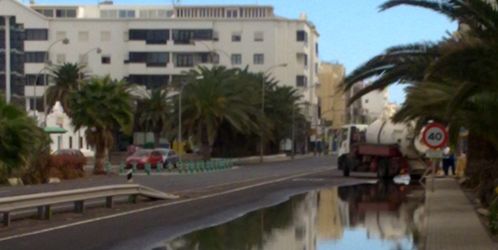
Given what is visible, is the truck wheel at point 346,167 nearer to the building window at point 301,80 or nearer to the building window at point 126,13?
the building window at point 301,80

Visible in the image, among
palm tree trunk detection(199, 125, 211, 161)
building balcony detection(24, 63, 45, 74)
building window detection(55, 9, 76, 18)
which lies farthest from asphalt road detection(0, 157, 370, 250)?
building window detection(55, 9, 76, 18)

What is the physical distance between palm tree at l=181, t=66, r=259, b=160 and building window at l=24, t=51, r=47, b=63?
110 ft

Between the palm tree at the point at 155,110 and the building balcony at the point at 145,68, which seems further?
the building balcony at the point at 145,68

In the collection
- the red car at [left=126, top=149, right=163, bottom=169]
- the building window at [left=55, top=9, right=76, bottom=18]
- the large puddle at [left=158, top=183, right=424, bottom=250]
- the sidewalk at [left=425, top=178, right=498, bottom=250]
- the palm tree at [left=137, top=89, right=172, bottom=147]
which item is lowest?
the large puddle at [left=158, top=183, right=424, bottom=250]

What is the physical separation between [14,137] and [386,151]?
739 inches

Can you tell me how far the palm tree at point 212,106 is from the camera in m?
77.2

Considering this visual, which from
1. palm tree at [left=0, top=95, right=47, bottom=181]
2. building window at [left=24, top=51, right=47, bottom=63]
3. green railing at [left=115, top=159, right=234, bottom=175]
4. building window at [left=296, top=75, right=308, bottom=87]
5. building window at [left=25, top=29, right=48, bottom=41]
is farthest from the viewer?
building window at [left=296, top=75, right=308, bottom=87]

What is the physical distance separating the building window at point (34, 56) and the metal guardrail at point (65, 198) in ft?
263

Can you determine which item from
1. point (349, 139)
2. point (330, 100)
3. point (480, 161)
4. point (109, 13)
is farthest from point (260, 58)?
point (480, 161)

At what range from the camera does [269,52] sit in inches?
4491

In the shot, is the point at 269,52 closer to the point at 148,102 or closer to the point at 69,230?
the point at 148,102

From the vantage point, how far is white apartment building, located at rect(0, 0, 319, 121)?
109938mm

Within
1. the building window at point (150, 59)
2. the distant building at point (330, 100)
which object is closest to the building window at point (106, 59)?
the building window at point (150, 59)

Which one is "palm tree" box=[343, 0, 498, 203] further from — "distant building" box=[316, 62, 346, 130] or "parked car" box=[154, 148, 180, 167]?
"distant building" box=[316, 62, 346, 130]
